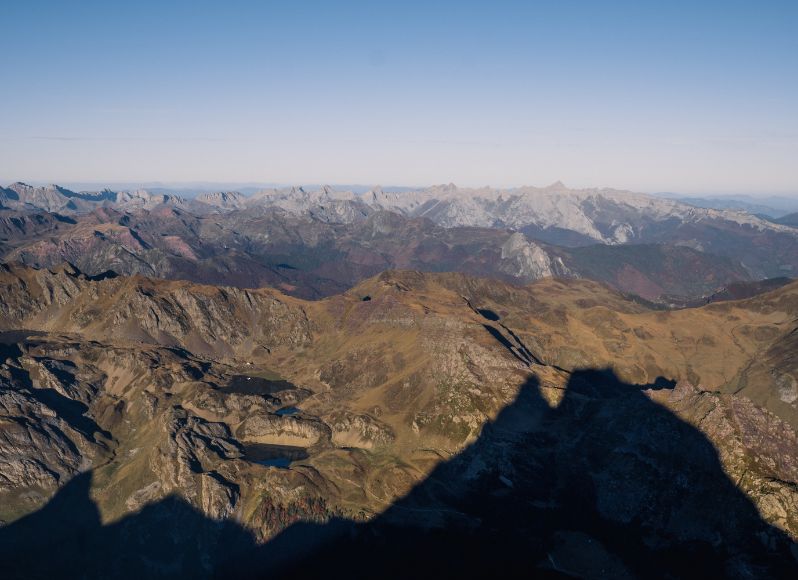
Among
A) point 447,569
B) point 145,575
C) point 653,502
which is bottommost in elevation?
point 145,575

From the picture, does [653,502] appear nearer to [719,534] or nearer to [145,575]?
[719,534]

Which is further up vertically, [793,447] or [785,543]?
[793,447]

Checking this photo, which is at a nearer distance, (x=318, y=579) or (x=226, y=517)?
(x=318, y=579)

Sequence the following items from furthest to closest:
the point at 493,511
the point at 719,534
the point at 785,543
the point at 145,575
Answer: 1. the point at 493,511
2. the point at 145,575
3. the point at 719,534
4. the point at 785,543

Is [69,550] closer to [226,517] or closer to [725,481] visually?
[226,517]

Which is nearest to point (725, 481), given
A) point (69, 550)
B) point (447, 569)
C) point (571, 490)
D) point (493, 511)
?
point (571, 490)

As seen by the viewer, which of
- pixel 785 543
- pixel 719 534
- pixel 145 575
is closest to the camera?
pixel 785 543
